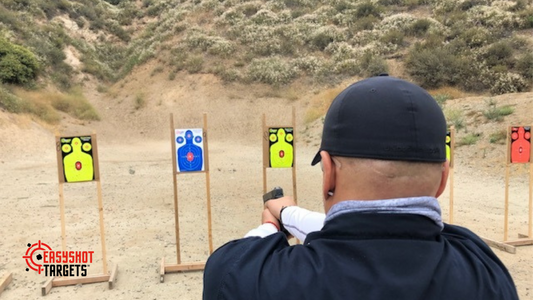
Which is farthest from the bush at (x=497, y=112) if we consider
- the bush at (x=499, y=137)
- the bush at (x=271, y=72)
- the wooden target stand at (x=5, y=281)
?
the wooden target stand at (x=5, y=281)

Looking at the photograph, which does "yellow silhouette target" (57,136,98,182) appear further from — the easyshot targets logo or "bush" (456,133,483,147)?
"bush" (456,133,483,147)

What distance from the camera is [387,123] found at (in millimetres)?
784

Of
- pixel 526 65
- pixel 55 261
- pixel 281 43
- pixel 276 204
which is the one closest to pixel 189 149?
pixel 55 261

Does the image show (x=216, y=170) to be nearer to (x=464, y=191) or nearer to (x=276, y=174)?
(x=276, y=174)

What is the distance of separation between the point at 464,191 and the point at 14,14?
70.8 ft

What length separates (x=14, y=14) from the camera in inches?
784

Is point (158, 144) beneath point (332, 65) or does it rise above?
beneath

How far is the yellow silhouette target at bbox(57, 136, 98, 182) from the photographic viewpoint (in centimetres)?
398

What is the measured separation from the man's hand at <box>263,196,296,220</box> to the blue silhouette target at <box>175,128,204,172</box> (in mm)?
3255

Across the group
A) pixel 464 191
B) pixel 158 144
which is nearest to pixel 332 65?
pixel 158 144

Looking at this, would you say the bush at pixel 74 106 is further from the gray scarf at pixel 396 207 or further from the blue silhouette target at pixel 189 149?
the gray scarf at pixel 396 207

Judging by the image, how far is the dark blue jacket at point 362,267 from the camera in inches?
28.7

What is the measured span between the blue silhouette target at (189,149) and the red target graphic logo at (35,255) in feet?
5.96

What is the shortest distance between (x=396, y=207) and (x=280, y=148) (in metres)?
3.73
